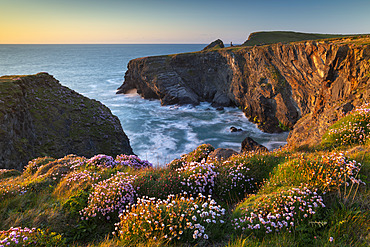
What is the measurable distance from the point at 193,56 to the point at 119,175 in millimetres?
61616

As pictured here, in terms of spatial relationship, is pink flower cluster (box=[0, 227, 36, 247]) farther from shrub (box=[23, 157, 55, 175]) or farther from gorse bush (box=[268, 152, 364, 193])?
shrub (box=[23, 157, 55, 175])

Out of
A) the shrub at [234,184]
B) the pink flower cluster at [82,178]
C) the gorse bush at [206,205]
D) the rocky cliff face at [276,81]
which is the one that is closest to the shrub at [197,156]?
the gorse bush at [206,205]

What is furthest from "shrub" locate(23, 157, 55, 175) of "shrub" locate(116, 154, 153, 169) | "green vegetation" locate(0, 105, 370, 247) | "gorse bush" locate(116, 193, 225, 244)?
"gorse bush" locate(116, 193, 225, 244)

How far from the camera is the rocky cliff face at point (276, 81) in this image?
2212 cm

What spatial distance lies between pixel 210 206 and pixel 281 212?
1.67 metres

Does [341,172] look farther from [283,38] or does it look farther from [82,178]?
[283,38]

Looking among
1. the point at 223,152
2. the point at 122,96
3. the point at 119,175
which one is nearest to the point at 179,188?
the point at 119,175

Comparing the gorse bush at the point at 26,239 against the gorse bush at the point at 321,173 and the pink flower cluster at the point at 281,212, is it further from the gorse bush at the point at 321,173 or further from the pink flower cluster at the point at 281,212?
the gorse bush at the point at 321,173

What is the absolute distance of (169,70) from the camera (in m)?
64.3

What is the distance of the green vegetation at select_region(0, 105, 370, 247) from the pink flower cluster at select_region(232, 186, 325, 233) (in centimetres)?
2

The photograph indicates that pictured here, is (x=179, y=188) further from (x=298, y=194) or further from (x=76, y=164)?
(x=76, y=164)

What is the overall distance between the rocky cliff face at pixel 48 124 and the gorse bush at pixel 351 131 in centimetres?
1878

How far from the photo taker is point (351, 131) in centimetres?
921

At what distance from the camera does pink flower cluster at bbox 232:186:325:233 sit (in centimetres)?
473
